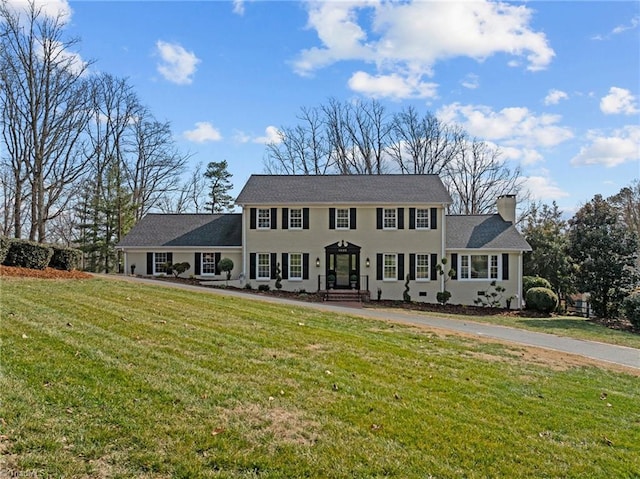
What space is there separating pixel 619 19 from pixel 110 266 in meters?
31.5

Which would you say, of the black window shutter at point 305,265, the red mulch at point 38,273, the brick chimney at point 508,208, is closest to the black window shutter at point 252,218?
the black window shutter at point 305,265

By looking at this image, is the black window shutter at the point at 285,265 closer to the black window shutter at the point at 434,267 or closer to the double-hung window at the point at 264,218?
the double-hung window at the point at 264,218

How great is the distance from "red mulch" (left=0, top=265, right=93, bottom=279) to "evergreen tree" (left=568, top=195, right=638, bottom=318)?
2170 cm

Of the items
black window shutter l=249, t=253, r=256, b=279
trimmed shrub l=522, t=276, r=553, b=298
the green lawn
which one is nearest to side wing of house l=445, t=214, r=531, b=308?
trimmed shrub l=522, t=276, r=553, b=298

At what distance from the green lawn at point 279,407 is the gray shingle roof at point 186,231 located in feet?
51.0

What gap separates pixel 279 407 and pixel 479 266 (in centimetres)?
2032

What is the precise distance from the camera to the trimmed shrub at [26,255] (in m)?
14.2

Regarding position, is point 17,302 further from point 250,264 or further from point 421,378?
point 250,264

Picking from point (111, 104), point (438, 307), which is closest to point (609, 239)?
point (438, 307)

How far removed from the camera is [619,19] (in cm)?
1061

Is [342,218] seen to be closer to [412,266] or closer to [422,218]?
[422,218]

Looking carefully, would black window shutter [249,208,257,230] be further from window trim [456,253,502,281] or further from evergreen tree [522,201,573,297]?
evergreen tree [522,201,573,297]

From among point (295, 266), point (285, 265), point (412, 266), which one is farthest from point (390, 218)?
point (285, 265)

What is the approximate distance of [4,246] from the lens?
13656 mm
